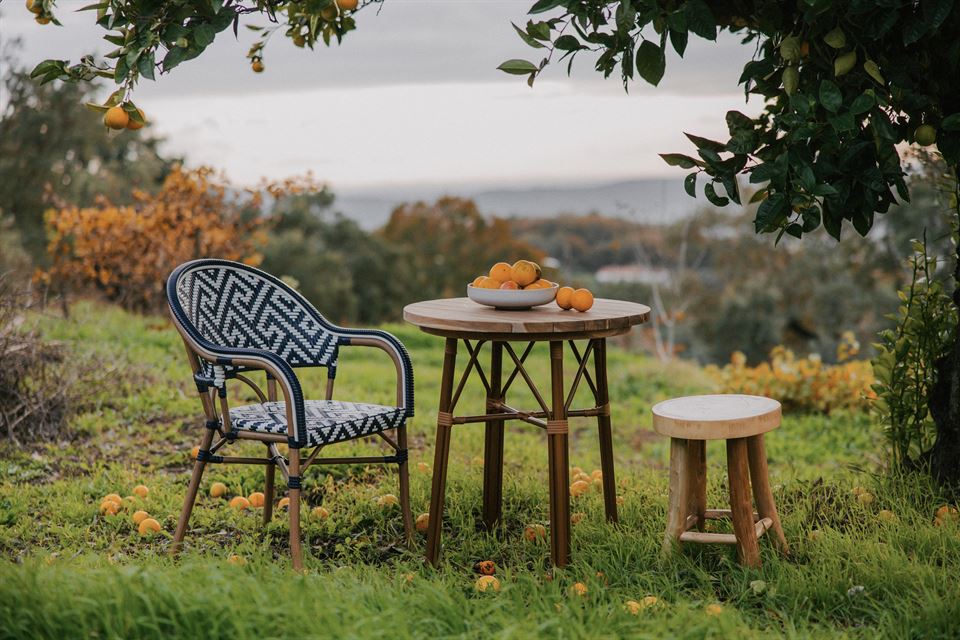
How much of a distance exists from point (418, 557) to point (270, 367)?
0.83m

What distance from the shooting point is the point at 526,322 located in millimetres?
2631

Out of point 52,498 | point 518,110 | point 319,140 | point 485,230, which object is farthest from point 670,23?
point 485,230

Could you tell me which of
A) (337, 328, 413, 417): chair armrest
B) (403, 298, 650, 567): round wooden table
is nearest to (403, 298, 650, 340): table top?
(403, 298, 650, 567): round wooden table

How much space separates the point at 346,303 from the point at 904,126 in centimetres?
1665

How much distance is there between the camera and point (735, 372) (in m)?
6.72

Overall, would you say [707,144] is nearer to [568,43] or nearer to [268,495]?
[568,43]

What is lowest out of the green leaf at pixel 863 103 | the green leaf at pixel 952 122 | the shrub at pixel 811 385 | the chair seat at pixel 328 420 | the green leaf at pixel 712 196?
the shrub at pixel 811 385

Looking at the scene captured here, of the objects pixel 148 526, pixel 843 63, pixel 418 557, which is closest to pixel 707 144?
pixel 843 63

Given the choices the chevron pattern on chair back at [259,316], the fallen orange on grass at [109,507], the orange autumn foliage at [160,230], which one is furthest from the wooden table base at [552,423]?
the orange autumn foliage at [160,230]

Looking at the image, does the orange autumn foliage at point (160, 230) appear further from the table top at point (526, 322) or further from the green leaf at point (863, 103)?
the green leaf at point (863, 103)

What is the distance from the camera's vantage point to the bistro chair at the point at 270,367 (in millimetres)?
2764

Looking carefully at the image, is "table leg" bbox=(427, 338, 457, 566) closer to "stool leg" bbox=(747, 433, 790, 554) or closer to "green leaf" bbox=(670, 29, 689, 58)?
"stool leg" bbox=(747, 433, 790, 554)

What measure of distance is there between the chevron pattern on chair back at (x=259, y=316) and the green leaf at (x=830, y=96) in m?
1.81

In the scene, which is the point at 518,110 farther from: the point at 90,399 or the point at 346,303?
the point at 90,399
